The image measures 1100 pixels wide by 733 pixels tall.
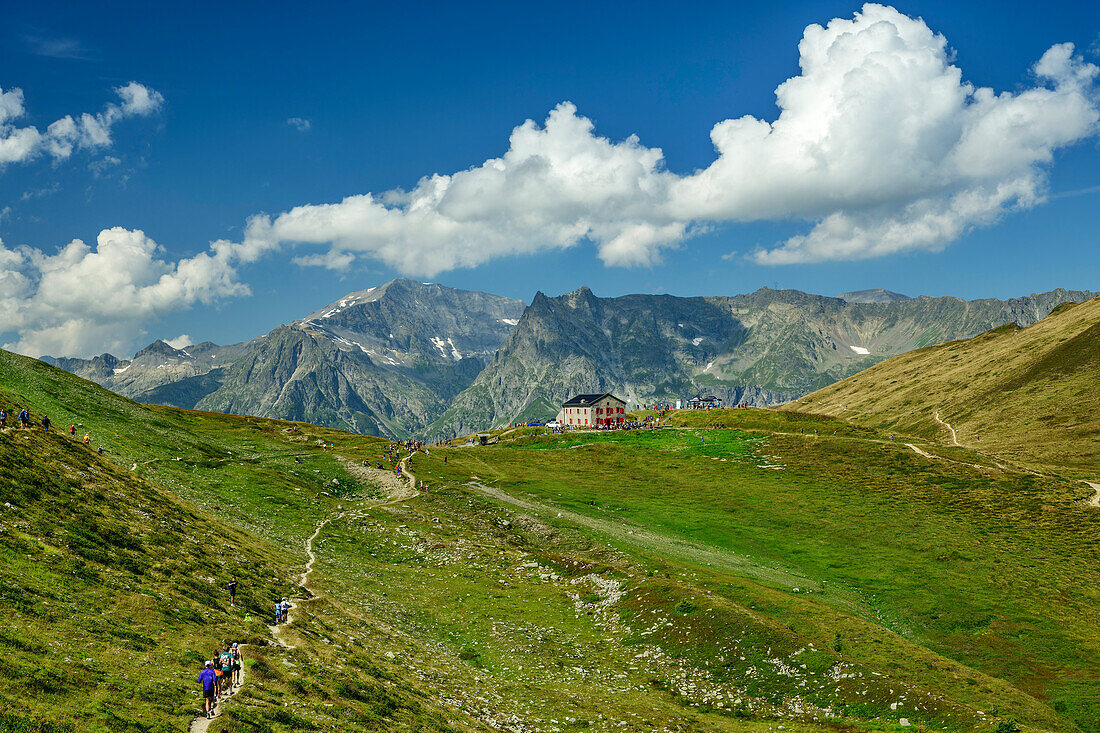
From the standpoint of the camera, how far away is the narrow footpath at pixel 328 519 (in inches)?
934

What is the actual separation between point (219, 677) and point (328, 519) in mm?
52626

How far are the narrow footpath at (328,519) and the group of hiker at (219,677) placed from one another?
9.4 inches

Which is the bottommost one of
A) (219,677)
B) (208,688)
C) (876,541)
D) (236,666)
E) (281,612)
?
(876,541)

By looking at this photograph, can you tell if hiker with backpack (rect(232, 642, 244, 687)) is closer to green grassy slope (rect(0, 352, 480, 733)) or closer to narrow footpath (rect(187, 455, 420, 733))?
narrow footpath (rect(187, 455, 420, 733))

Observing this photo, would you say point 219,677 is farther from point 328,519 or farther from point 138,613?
point 328,519

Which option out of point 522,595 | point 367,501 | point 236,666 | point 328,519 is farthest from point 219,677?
point 367,501

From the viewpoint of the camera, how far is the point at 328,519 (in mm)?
75688

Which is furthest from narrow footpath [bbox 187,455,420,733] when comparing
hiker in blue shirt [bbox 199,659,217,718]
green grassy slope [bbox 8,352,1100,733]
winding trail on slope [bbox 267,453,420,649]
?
green grassy slope [bbox 8,352,1100,733]

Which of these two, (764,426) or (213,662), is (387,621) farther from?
(764,426)

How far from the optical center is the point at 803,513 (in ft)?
311

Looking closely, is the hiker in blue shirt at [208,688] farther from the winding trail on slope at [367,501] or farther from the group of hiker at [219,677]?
the winding trail on slope at [367,501]

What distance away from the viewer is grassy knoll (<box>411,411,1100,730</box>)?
47.8m

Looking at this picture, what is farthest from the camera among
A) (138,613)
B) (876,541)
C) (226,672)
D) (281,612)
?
(876,541)

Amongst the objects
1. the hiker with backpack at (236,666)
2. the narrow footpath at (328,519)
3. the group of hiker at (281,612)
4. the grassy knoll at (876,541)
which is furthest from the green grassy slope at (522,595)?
the group of hiker at (281,612)
